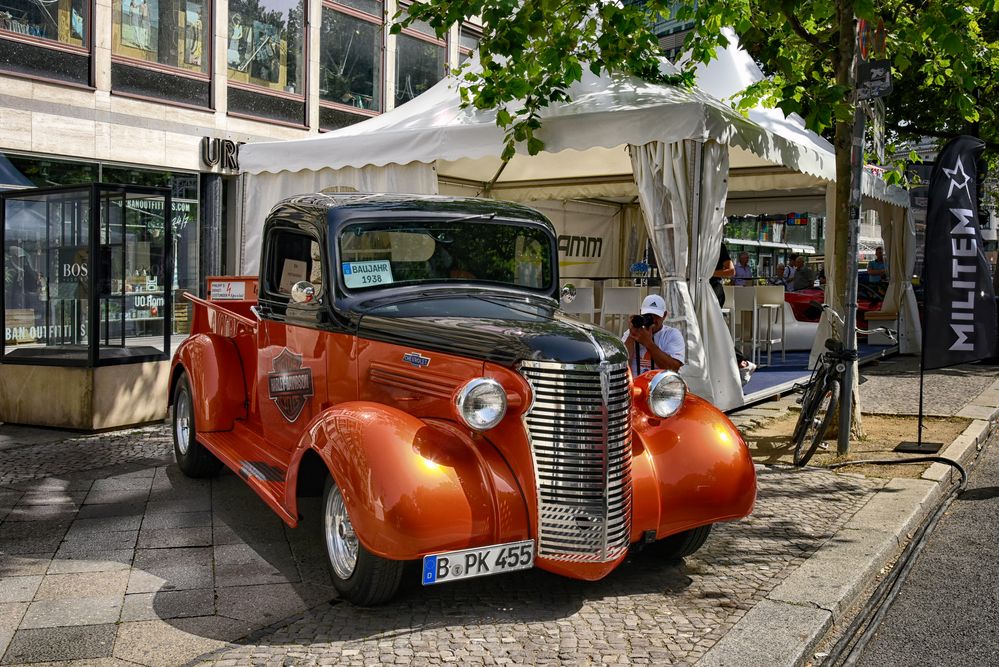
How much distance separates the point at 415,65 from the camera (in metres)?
19.0

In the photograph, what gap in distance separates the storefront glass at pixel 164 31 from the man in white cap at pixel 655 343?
34.7ft

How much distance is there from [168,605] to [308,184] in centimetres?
656

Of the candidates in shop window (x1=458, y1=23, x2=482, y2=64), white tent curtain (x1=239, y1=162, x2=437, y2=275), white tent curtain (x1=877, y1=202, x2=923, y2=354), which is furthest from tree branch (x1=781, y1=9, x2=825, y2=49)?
shop window (x1=458, y1=23, x2=482, y2=64)

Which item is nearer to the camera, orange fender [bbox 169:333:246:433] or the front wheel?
the front wheel

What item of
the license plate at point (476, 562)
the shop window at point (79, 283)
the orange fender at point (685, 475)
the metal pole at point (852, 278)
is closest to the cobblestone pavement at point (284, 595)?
the license plate at point (476, 562)

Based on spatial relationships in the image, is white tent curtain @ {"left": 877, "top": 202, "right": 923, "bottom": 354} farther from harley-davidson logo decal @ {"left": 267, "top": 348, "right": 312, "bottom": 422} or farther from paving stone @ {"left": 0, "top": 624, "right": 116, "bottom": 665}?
paving stone @ {"left": 0, "top": 624, "right": 116, "bottom": 665}

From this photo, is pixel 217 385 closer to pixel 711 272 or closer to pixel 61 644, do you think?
pixel 61 644

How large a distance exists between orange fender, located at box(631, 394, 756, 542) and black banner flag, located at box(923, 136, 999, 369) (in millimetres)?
3844

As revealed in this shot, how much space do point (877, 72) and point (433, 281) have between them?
408cm

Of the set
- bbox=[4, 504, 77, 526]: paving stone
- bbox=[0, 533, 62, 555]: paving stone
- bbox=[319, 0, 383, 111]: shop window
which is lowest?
bbox=[0, 533, 62, 555]: paving stone

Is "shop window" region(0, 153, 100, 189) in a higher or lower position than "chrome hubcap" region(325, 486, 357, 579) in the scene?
higher

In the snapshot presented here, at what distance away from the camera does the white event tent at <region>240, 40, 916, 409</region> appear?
7.84 meters

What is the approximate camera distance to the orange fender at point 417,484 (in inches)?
142

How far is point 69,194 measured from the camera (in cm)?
830
